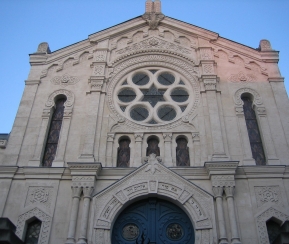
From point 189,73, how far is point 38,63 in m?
6.53

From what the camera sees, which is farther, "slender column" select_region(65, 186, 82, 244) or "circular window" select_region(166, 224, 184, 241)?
"circular window" select_region(166, 224, 184, 241)

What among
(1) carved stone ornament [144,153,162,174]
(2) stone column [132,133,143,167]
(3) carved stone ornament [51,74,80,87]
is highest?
(3) carved stone ornament [51,74,80,87]

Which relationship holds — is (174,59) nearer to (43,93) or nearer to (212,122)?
(212,122)

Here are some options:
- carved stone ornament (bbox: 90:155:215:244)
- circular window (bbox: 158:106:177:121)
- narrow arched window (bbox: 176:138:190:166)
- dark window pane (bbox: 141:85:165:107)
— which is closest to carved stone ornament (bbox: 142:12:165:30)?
dark window pane (bbox: 141:85:165:107)

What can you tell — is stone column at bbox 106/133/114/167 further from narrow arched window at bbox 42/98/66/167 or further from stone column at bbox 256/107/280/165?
stone column at bbox 256/107/280/165

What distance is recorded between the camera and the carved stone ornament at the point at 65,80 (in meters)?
15.8

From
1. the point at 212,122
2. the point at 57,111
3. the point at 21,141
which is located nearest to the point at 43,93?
the point at 57,111

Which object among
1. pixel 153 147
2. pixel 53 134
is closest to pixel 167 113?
pixel 153 147

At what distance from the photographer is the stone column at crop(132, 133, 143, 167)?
43.6 feet

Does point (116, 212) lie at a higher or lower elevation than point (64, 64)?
lower

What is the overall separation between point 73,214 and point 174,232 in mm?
3211

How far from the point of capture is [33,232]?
12039mm

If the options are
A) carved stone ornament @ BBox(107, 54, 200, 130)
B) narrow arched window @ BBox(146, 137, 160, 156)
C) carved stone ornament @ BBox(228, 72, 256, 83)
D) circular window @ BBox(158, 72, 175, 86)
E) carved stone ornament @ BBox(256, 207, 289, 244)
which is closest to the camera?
carved stone ornament @ BBox(256, 207, 289, 244)

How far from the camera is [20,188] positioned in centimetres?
1270
